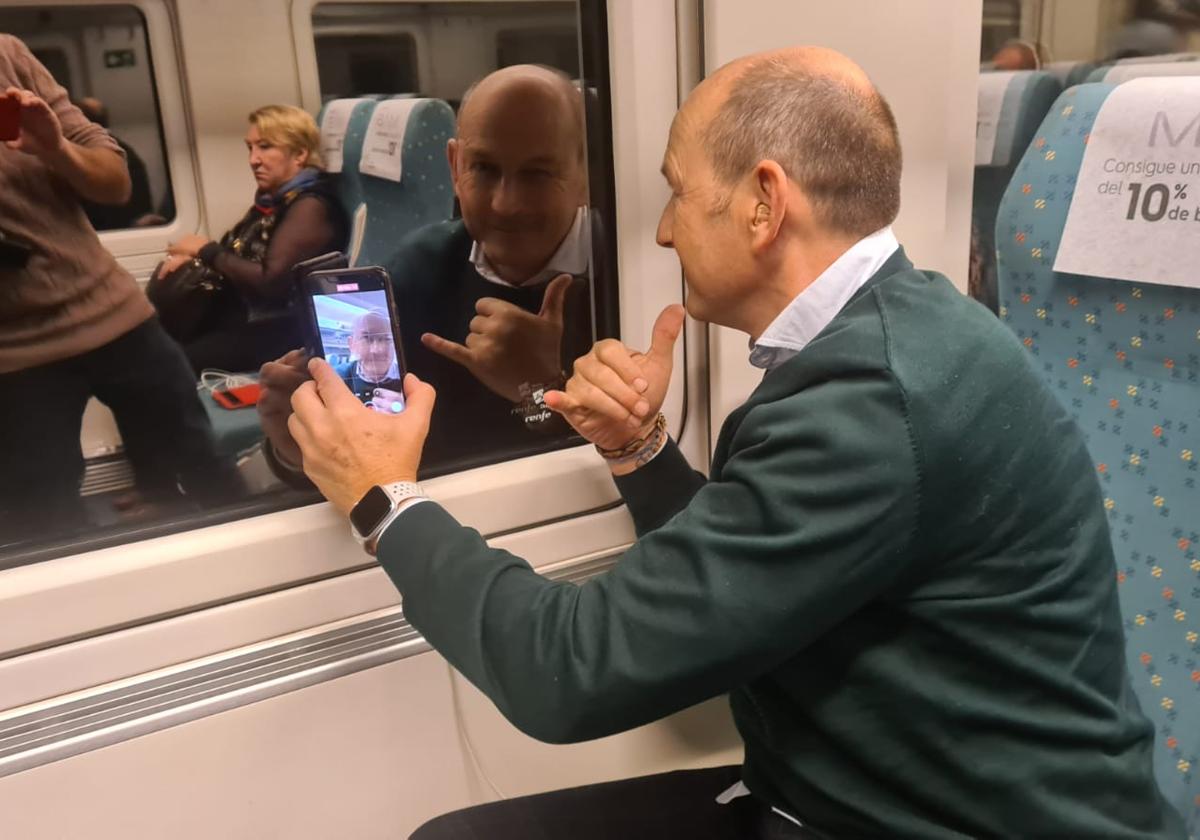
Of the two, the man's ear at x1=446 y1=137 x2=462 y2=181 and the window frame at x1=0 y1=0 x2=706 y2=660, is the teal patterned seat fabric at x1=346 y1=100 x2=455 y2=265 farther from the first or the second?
the window frame at x1=0 y1=0 x2=706 y2=660

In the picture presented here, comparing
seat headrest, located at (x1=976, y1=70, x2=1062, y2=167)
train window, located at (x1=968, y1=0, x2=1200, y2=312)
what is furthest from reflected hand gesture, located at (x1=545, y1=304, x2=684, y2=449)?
seat headrest, located at (x1=976, y1=70, x2=1062, y2=167)

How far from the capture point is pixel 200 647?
1154 millimetres

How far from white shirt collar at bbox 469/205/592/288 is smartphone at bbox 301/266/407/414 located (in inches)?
8.8

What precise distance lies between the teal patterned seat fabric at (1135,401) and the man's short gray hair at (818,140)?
319mm

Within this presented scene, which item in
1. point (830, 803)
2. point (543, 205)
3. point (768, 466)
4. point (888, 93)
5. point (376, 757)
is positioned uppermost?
point (888, 93)

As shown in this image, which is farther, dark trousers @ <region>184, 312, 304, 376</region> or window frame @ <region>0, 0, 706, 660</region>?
dark trousers @ <region>184, 312, 304, 376</region>

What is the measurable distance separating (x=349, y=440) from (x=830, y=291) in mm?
525

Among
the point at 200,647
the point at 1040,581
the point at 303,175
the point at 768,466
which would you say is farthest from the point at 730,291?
the point at 200,647

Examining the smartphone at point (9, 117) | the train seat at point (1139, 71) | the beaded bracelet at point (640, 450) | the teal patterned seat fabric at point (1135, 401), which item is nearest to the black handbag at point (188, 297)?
the smartphone at point (9, 117)

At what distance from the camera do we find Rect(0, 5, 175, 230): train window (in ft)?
3.59

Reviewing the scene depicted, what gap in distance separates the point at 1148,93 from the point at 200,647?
4.17 ft

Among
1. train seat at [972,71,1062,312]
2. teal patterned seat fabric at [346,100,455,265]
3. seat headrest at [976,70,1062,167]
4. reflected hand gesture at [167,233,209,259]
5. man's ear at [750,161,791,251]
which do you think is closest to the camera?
man's ear at [750,161,791,251]

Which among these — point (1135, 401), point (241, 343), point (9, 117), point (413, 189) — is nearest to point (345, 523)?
point (241, 343)

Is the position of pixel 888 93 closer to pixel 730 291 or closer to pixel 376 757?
pixel 730 291
